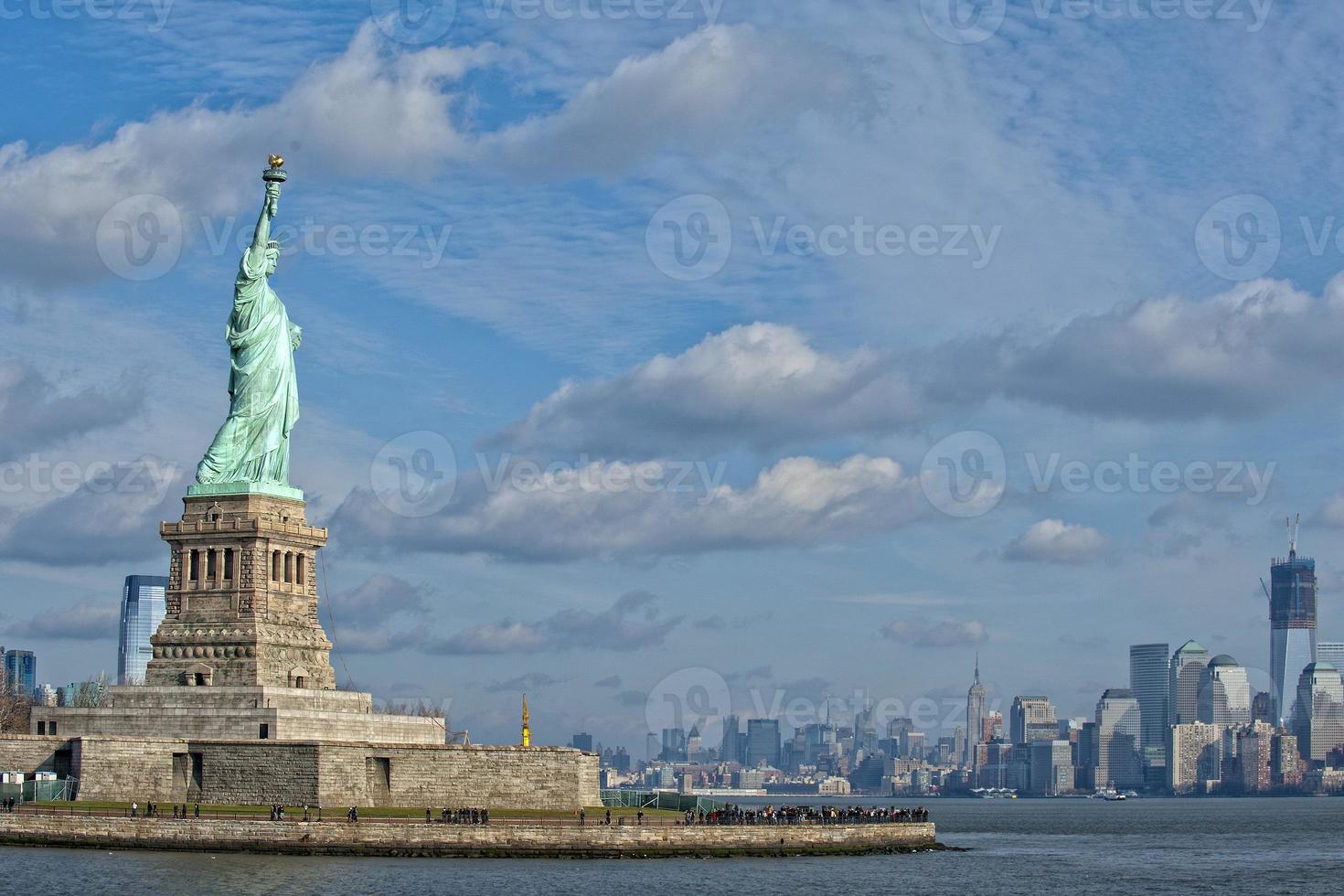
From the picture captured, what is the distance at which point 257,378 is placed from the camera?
92.2 meters

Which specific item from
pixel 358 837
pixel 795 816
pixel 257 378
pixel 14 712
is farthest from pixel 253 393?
pixel 14 712

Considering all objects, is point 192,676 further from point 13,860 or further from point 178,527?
point 13,860

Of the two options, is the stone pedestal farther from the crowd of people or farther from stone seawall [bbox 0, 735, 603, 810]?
the crowd of people

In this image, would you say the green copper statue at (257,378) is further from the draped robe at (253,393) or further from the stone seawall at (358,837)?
the stone seawall at (358,837)

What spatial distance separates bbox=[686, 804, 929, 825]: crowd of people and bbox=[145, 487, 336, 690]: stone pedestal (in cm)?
1820

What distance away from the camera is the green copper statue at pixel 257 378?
3607 inches

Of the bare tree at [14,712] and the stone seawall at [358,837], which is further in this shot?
the bare tree at [14,712]

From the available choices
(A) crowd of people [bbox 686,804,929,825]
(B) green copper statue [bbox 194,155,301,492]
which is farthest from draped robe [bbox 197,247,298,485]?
(A) crowd of people [bbox 686,804,929,825]

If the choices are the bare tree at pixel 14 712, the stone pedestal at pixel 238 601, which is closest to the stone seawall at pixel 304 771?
the stone pedestal at pixel 238 601

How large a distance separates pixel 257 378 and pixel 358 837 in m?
23.7

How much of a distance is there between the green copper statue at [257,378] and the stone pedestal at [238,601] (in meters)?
1.65

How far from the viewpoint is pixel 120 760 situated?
83125 mm

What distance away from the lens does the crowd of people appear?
292ft

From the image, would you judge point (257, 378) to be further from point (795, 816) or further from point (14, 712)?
point (14, 712)
